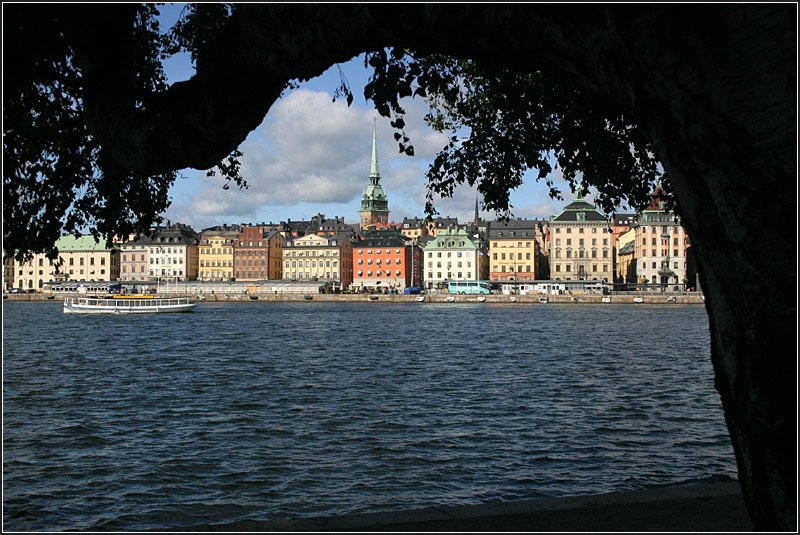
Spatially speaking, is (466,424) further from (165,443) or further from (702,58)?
(702,58)

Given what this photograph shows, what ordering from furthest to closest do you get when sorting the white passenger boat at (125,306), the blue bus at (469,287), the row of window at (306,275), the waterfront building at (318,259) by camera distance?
the waterfront building at (318,259) < the row of window at (306,275) < the blue bus at (469,287) < the white passenger boat at (125,306)

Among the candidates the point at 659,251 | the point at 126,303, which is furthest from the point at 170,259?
the point at 659,251

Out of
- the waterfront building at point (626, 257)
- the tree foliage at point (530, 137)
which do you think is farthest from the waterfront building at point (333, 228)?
the tree foliage at point (530, 137)

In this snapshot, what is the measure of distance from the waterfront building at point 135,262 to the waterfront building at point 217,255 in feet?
33.2

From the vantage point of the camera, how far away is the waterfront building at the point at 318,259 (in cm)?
14262

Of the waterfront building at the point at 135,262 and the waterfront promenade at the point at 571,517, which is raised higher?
the waterfront building at the point at 135,262

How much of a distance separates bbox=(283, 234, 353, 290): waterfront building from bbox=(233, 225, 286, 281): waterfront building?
105 inches

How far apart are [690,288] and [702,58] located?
124265 mm

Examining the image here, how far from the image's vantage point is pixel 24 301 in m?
126

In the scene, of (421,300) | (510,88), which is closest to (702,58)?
(510,88)

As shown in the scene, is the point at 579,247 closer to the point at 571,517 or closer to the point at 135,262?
the point at 135,262

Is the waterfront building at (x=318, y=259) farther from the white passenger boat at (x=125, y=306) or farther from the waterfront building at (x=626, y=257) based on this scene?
the white passenger boat at (x=125, y=306)

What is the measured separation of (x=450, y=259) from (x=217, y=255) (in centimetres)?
4520

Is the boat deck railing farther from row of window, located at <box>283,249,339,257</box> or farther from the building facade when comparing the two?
the building facade
